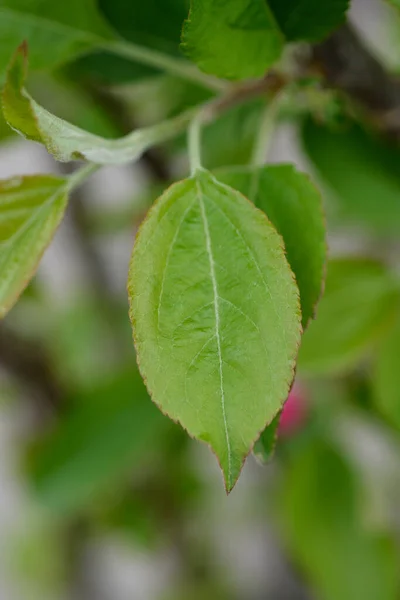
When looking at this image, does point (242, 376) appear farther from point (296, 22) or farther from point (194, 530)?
point (194, 530)

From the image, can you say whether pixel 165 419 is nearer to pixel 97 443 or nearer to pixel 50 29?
pixel 97 443

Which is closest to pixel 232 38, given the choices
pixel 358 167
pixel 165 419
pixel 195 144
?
pixel 195 144

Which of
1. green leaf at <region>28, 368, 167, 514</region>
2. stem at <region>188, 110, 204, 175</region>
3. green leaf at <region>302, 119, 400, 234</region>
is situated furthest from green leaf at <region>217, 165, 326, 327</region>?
green leaf at <region>28, 368, 167, 514</region>

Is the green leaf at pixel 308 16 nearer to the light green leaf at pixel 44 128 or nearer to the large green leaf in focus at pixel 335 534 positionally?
the light green leaf at pixel 44 128

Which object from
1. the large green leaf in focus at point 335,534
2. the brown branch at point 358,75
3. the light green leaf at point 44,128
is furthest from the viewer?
the large green leaf in focus at point 335,534

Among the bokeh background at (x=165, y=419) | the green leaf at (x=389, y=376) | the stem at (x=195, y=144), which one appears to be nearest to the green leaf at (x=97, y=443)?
the bokeh background at (x=165, y=419)

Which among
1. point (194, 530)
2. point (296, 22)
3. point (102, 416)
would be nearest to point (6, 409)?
point (102, 416)

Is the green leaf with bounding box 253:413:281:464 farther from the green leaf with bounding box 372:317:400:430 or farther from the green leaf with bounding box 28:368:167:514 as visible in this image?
the green leaf with bounding box 28:368:167:514
